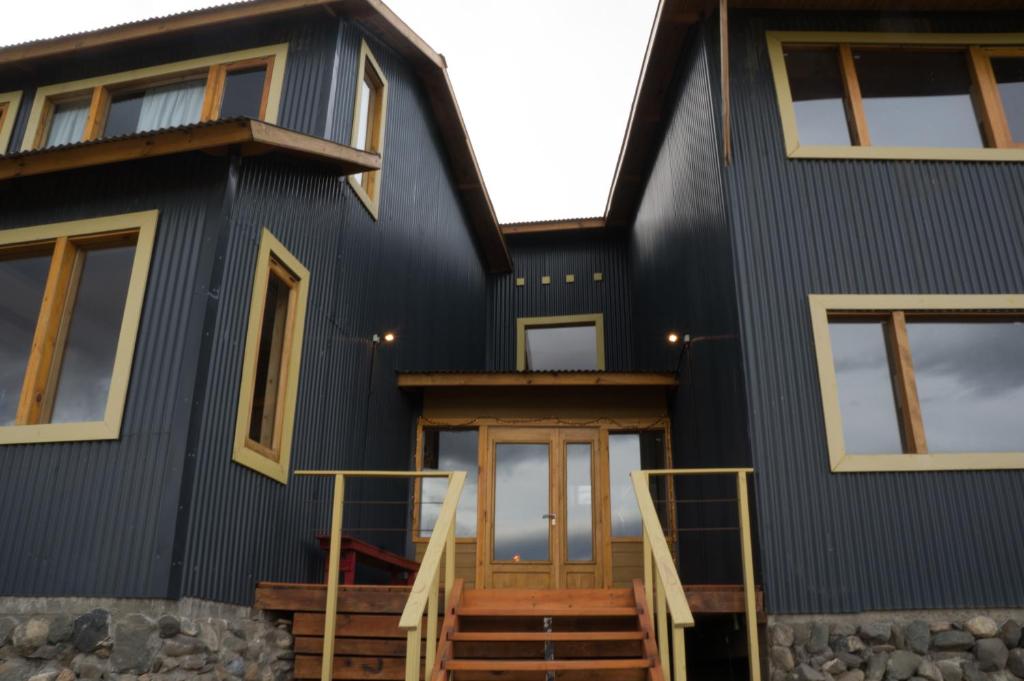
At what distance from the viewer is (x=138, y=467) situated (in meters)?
5.93

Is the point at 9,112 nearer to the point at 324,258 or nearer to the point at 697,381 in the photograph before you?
the point at 324,258

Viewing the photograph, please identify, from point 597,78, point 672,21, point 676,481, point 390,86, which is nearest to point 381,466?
point 676,481

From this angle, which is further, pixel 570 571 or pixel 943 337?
pixel 570 571

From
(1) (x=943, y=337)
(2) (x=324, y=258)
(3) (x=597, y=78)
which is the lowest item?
(1) (x=943, y=337)

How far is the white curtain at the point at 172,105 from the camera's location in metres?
8.87

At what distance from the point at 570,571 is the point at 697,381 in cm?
279

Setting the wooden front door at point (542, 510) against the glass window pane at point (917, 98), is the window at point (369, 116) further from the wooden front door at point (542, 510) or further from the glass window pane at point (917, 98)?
the glass window pane at point (917, 98)

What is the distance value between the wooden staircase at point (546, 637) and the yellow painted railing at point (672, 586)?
0.56ft

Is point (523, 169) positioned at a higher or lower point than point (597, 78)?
higher

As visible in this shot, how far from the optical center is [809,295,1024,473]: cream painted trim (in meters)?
6.91

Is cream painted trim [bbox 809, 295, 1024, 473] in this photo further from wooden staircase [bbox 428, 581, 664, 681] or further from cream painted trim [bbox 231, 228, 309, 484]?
cream painted trim [bbox 231, 228, 309, 484]

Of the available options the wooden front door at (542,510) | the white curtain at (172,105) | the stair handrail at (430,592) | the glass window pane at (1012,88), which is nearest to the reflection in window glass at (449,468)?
the wooden front door at (542,510)

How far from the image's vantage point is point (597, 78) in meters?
54.5

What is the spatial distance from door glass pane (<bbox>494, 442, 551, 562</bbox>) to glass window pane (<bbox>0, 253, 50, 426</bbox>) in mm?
5465
